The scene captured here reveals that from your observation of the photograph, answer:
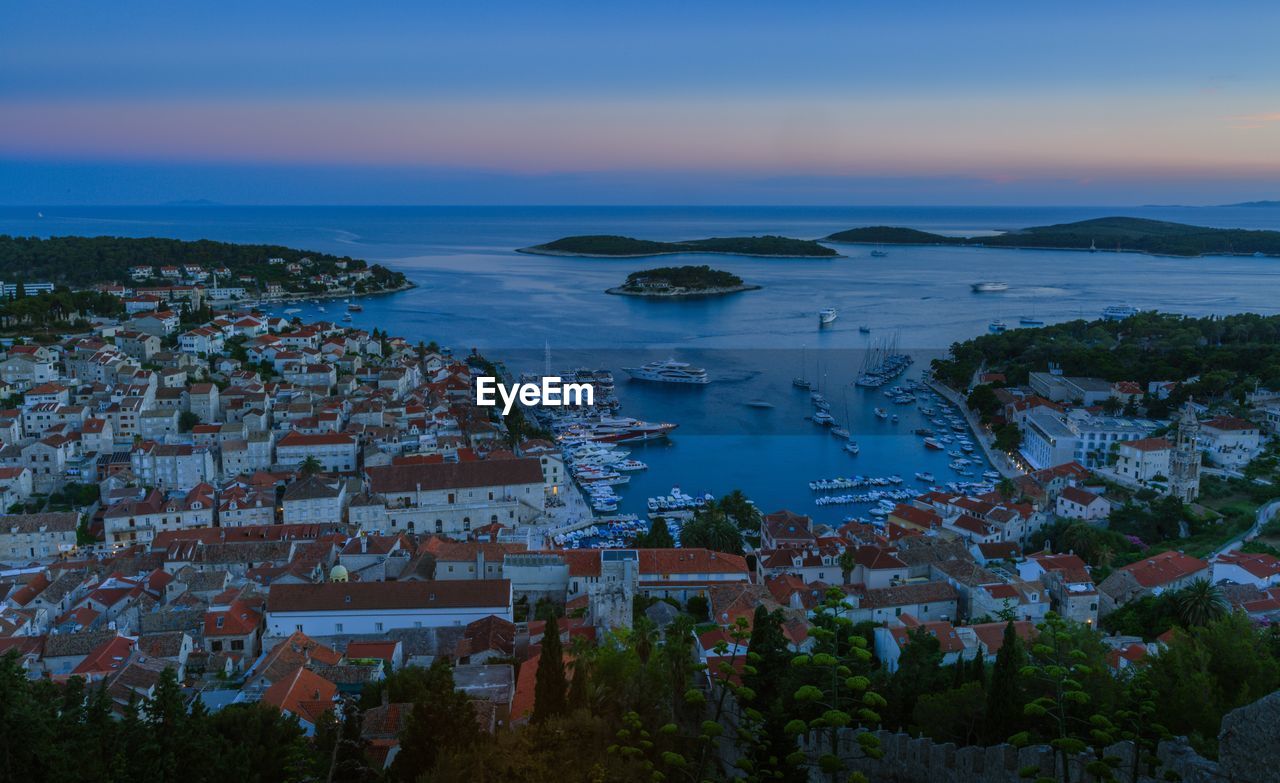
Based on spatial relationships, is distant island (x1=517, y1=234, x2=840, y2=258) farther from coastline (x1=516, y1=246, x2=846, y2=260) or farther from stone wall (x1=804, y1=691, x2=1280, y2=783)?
stone wall (x1=804, y1=691, x2=1280, y2=783)

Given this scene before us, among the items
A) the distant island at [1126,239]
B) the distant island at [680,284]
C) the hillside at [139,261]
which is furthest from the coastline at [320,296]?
the distant island at [1126,239]

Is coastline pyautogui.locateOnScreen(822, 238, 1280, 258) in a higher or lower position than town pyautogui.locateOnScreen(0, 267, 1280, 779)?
higher

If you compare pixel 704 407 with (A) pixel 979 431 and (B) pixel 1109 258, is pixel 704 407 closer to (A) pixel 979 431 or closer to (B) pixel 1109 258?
(A) pixel 979 431

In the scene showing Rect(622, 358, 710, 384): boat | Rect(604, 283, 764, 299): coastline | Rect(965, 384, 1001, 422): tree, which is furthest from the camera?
Rect(604, 283, 764, 299): coastline

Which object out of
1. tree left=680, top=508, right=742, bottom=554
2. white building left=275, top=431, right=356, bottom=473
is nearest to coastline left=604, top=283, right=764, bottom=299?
white building left=275, top=431, right=356, bottom=473

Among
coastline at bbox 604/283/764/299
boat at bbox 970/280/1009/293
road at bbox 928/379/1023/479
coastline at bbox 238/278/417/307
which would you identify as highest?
boat at bbox 970/280/1009/293

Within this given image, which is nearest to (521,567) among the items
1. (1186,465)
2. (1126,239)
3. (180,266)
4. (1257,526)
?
(1257,526)

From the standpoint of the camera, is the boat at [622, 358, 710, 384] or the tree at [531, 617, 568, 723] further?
the boat at [622, 358, 710, 384]
